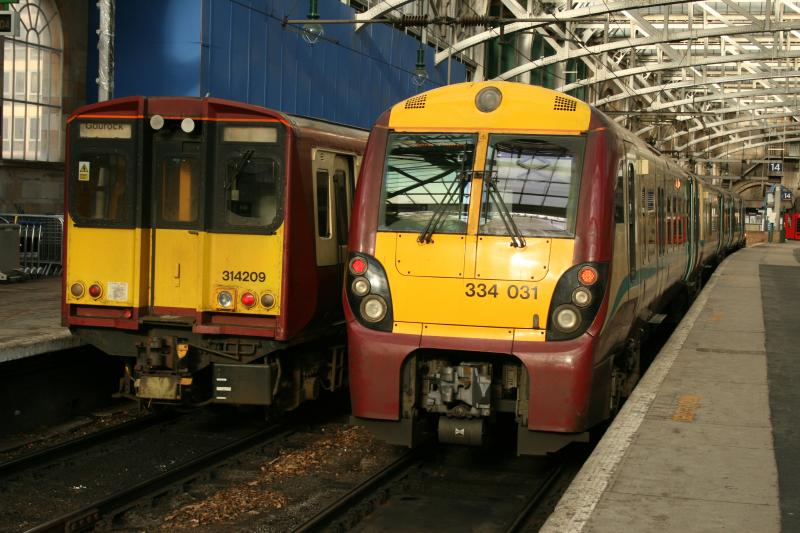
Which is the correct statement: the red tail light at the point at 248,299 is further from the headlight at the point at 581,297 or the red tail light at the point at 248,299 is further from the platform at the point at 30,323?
the headlight at the point at 581,297

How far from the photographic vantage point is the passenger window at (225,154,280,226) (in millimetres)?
9422

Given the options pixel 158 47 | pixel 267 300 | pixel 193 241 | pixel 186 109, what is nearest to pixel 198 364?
pixel 267 300

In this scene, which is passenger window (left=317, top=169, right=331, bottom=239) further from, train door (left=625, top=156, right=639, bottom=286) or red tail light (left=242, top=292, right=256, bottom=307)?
train door (left=625, top=156, right=639, bottom=286)

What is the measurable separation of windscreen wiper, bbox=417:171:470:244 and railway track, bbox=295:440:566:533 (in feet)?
6.37

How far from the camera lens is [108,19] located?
1603 centimetres

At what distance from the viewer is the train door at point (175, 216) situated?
9508 mm

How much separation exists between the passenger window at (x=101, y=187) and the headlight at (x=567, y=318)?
4.14 meters

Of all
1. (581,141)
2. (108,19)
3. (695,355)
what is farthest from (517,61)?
(581,141)

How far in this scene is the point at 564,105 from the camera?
8.17m

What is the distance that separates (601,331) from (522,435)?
922 mm

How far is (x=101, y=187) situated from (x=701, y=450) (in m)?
5.64

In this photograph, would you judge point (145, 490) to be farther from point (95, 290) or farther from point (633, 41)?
point (633, 41)

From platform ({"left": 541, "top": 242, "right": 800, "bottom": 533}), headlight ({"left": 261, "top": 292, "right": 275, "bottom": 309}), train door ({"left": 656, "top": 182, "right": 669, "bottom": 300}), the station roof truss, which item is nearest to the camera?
platform ({"left": 541, "top": 242, "right": 800, "bottom": 533})

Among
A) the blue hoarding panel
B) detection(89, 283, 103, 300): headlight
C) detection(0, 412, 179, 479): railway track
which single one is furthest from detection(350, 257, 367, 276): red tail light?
the blue hoarding panel
